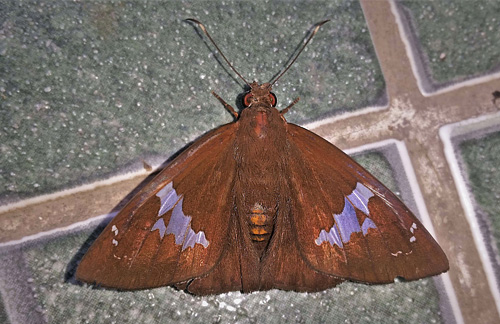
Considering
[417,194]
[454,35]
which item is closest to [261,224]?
[417,194]

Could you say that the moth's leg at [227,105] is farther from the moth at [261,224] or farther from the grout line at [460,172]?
the grout line at [460,172]

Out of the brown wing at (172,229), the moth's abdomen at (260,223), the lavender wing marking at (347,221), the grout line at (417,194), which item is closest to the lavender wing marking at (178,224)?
the brown wing at (172,229)

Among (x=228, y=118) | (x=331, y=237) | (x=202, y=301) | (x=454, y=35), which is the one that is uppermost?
(x=454, y=35)

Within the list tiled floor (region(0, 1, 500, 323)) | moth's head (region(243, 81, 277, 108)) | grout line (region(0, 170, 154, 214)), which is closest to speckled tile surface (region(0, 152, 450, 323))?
tiled floor (region(0, 1, 500, 323))

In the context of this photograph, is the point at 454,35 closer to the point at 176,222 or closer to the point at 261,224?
the point at 261,224

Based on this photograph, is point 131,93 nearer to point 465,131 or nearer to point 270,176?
point 270,176

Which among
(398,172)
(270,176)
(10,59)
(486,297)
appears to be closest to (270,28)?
(270,176)
